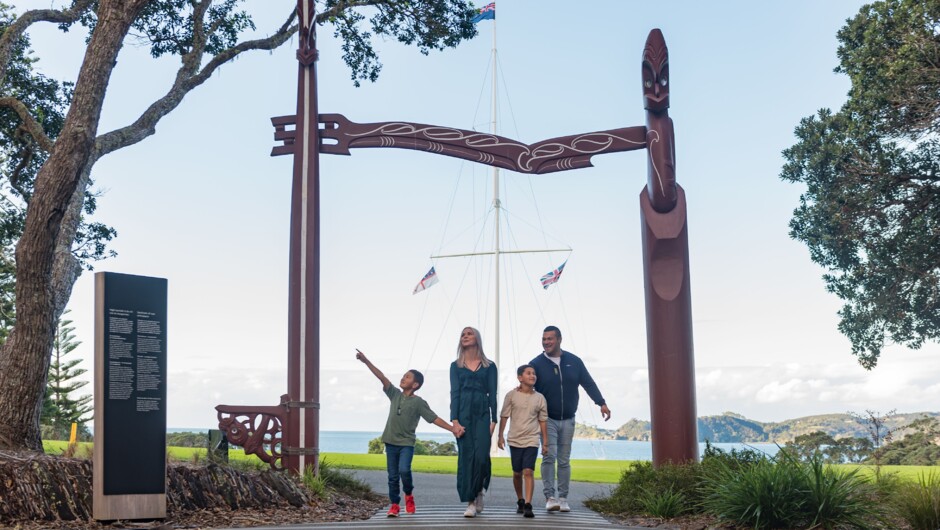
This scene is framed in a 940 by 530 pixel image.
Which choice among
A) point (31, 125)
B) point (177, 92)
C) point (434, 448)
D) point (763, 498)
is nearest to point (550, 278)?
point (434, 448)

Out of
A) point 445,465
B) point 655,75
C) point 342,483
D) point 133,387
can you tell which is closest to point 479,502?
point 342,483

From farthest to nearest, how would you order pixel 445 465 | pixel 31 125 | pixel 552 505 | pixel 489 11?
pixel 489 11, pixel 445 465, pixel 31 125, pixel 552 505

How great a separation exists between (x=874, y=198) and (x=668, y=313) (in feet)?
38.5

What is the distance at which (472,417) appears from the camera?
10258mm

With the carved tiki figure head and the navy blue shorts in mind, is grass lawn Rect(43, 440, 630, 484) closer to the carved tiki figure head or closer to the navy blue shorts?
the navy blue shorts

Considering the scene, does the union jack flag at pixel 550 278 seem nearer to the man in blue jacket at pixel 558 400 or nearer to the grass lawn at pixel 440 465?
the grass lawn at pixel 440 465

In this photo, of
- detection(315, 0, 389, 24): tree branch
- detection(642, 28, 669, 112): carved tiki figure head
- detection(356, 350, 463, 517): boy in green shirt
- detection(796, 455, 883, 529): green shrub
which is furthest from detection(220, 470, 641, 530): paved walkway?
detection(315, 0, 389, 24): tree branch

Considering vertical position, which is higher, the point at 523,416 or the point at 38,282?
the point at 38,282

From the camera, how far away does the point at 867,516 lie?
349 inches

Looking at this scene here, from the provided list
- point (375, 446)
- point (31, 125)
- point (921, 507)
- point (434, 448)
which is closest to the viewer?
point (921, 507)

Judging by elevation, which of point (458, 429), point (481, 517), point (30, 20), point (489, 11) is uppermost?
point (489, 11)

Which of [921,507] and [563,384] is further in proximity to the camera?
[563,384]

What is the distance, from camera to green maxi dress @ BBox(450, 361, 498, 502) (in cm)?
1023

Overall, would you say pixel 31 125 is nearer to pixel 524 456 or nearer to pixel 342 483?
pixel 342 483
